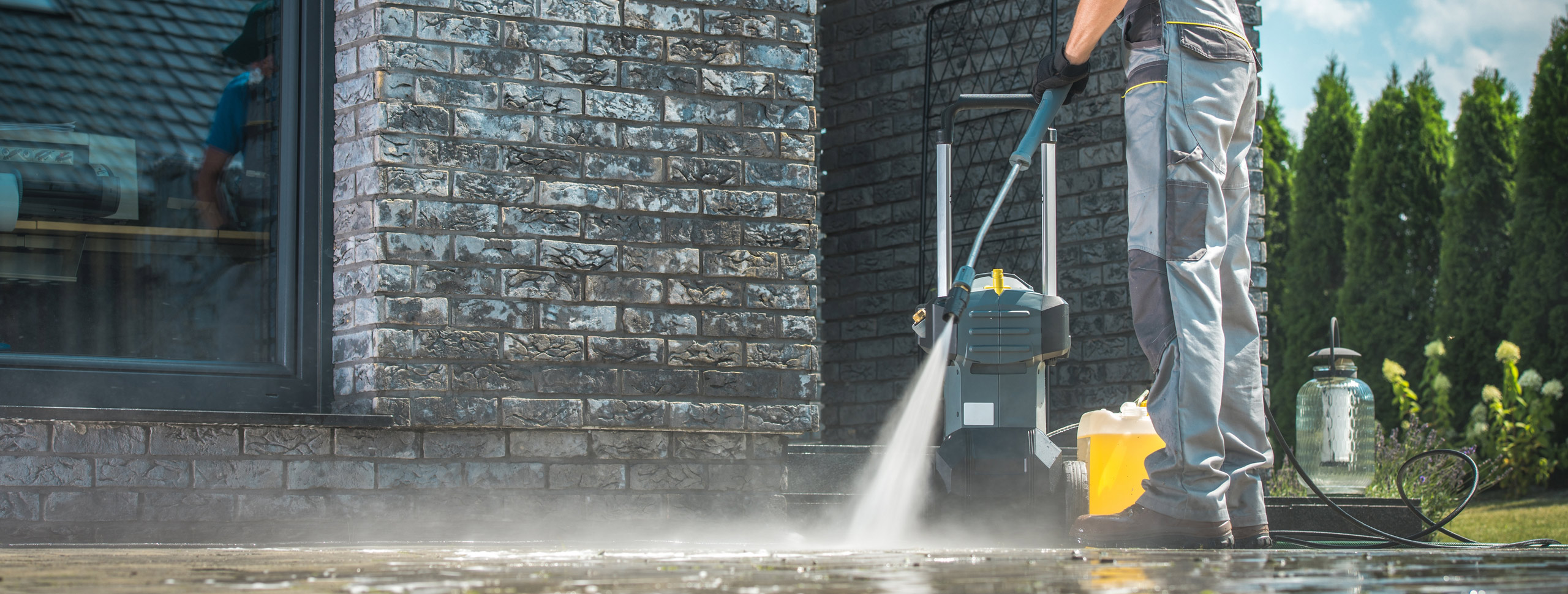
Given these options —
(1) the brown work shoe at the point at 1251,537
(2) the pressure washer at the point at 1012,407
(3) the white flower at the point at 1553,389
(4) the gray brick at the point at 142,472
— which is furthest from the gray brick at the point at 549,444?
(3) the white flower at the point at 1553,389

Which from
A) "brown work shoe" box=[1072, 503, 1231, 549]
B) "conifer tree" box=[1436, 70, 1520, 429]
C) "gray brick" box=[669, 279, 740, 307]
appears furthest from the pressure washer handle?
"conifer tree" box=[1436, 70, 1520, 429]

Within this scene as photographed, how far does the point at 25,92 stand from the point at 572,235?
1.54 m

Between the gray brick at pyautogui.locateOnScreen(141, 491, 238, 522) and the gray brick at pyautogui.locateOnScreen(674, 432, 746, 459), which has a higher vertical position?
the gray brick at pyautogui.locateOnScreen(674, 432, 746, 459)

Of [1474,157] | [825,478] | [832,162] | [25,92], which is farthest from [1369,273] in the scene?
[25,92]

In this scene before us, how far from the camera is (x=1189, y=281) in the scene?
10.7ft

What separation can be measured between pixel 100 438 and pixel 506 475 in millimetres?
1057

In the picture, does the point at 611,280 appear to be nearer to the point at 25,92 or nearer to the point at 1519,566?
the point at 25,92

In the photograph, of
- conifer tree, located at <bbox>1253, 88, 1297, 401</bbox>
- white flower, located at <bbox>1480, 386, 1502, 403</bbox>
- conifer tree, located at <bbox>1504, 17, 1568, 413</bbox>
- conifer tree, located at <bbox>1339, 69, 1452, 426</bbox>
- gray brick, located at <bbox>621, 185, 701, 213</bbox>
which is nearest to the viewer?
gray brick, located at <bbox>621, 185, 701, 213</bbox>

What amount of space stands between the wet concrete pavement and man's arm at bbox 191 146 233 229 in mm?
1607

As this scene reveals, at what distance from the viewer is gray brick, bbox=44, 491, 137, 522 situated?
366cm

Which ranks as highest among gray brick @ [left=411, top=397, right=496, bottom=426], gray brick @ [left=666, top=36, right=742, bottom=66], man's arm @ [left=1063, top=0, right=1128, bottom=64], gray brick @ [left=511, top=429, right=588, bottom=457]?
gray brick @ [left=666, top=36, right=742, bottom=66]

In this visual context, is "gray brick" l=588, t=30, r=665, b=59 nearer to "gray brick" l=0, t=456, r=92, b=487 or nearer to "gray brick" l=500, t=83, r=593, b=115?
"gray brick" l=500, t=83, r=593, b=115

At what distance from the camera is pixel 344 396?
13.4 ft

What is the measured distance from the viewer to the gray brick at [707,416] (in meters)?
4.35
